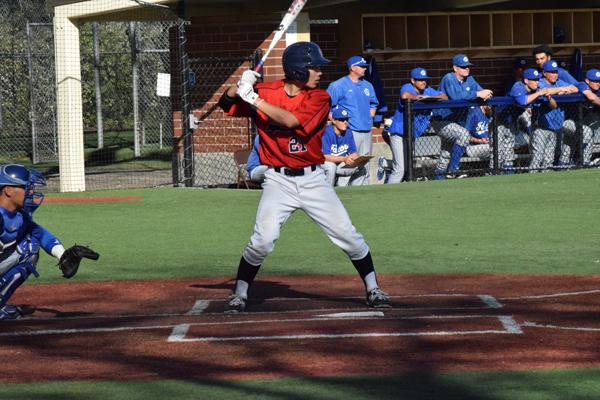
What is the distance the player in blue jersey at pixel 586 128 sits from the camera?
1862 centimetres

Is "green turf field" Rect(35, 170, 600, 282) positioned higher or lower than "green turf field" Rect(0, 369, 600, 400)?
higher

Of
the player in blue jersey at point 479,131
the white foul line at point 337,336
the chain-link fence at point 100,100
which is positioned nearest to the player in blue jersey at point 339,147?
the player in blue jersey at point 479,131

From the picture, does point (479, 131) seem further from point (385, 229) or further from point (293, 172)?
point (293, 172)

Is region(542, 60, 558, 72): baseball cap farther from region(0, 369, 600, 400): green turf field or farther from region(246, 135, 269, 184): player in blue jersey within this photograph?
region(0, 369, 600, 400): green turf field

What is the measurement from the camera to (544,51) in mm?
18938

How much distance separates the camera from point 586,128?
61.7ft

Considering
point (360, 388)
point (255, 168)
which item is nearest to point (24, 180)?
point (360, 388)

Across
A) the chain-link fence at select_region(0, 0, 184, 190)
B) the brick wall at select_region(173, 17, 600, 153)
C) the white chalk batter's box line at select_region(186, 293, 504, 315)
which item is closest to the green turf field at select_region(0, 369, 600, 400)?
the white chalk batter's box line at select_region(186, 293, 504, 315)

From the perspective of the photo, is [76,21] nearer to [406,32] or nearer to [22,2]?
[406,32]

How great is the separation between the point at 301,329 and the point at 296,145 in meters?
1.40

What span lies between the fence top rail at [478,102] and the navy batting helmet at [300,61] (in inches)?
366

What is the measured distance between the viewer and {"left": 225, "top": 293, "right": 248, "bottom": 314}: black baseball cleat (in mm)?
8586

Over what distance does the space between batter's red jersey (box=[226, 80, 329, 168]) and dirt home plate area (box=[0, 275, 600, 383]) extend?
106 cm

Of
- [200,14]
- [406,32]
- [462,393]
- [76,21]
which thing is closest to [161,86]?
[76,21]
